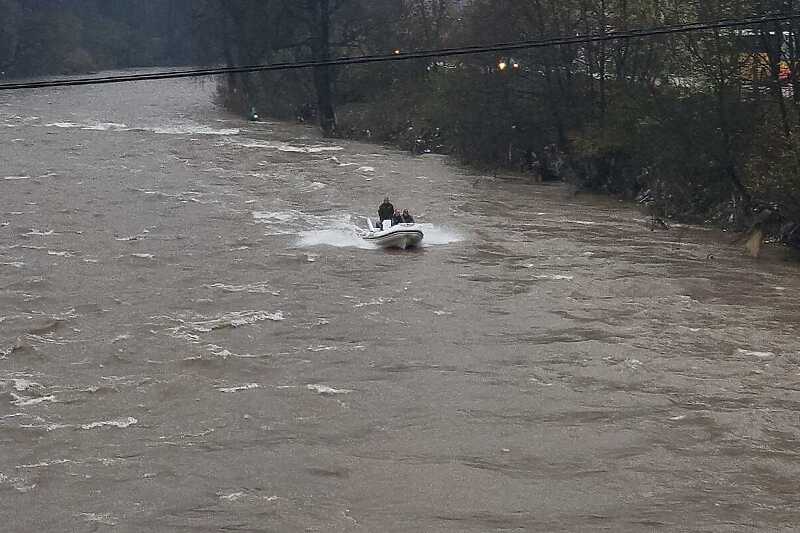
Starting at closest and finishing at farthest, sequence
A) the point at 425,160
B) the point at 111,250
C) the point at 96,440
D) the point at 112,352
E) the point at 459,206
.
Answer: the point at 96,440 → the point at 112,352 → the point at 111,250 → the point at 459,206 → the point at 425,160

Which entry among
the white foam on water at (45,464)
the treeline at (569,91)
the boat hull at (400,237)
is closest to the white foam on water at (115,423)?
the white foam on water at (45,464)

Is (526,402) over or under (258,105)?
under

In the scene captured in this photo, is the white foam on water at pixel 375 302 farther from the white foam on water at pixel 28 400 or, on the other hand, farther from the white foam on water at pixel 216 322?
the white foam on water at pixel 28 400

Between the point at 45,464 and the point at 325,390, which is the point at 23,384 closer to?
the point at 45,464

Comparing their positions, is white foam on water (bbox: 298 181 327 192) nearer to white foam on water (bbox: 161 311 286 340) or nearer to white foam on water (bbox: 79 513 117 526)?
white foam on water (bbox: 161 311 286 340)

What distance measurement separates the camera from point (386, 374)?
50.3ft

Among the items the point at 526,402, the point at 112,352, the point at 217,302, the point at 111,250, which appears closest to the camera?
→ the point at 526,402

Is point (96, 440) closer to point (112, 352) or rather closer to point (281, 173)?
point (112, 352)

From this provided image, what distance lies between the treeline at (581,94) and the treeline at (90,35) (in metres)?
21.2

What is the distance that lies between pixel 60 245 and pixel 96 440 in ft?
40.3

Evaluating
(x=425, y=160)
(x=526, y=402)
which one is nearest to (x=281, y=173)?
(x=425, y=160)

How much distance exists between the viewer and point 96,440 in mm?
12836

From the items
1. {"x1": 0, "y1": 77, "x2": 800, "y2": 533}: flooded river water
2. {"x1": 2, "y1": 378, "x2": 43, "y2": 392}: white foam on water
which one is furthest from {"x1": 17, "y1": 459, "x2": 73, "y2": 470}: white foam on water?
{"x1": 2, "y1": 378, "x2": 43, "y2": 392}: white foam on water

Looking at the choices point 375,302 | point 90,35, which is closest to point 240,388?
point 375,302
